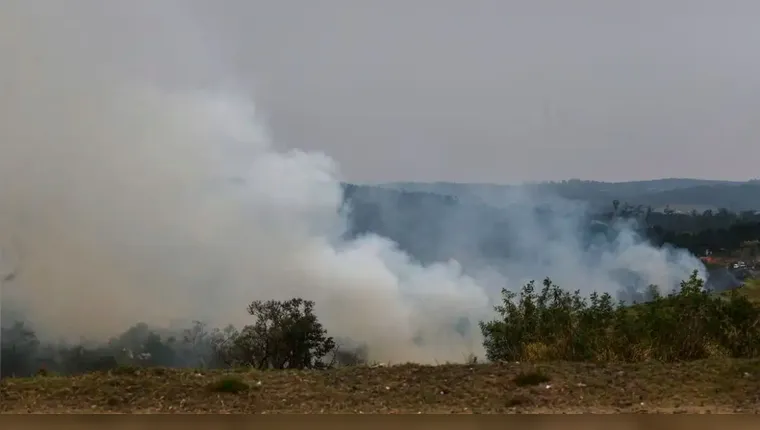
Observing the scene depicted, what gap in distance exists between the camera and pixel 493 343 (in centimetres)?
415

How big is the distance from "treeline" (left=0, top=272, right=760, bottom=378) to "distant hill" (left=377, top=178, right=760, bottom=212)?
0.50 m

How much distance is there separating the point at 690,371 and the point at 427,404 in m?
1.32

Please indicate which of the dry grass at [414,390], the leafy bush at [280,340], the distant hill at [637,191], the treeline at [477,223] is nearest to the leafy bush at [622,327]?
the dry grass at [414,390]

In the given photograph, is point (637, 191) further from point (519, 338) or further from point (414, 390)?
point (414, 390)

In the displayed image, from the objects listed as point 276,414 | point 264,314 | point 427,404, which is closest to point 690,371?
point 427,404

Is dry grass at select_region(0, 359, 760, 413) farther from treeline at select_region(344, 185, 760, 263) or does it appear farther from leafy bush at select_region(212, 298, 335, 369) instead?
treeline at select_region(344, 185, 760, 263)

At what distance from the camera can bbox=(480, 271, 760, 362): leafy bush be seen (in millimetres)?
3859

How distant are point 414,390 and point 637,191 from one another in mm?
1948

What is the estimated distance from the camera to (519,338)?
4125 millimetres

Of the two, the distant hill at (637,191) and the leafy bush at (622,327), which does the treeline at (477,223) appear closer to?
the distant hill at (637,191)

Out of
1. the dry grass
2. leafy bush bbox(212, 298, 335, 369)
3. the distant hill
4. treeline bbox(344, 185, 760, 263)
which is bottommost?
the dry grass

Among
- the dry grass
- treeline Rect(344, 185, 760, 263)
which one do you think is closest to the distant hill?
treeline Rect(344, 185, 760, 263)

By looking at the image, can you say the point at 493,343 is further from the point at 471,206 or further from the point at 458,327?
the point at 471,206

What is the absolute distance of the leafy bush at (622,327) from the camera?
386 cm
